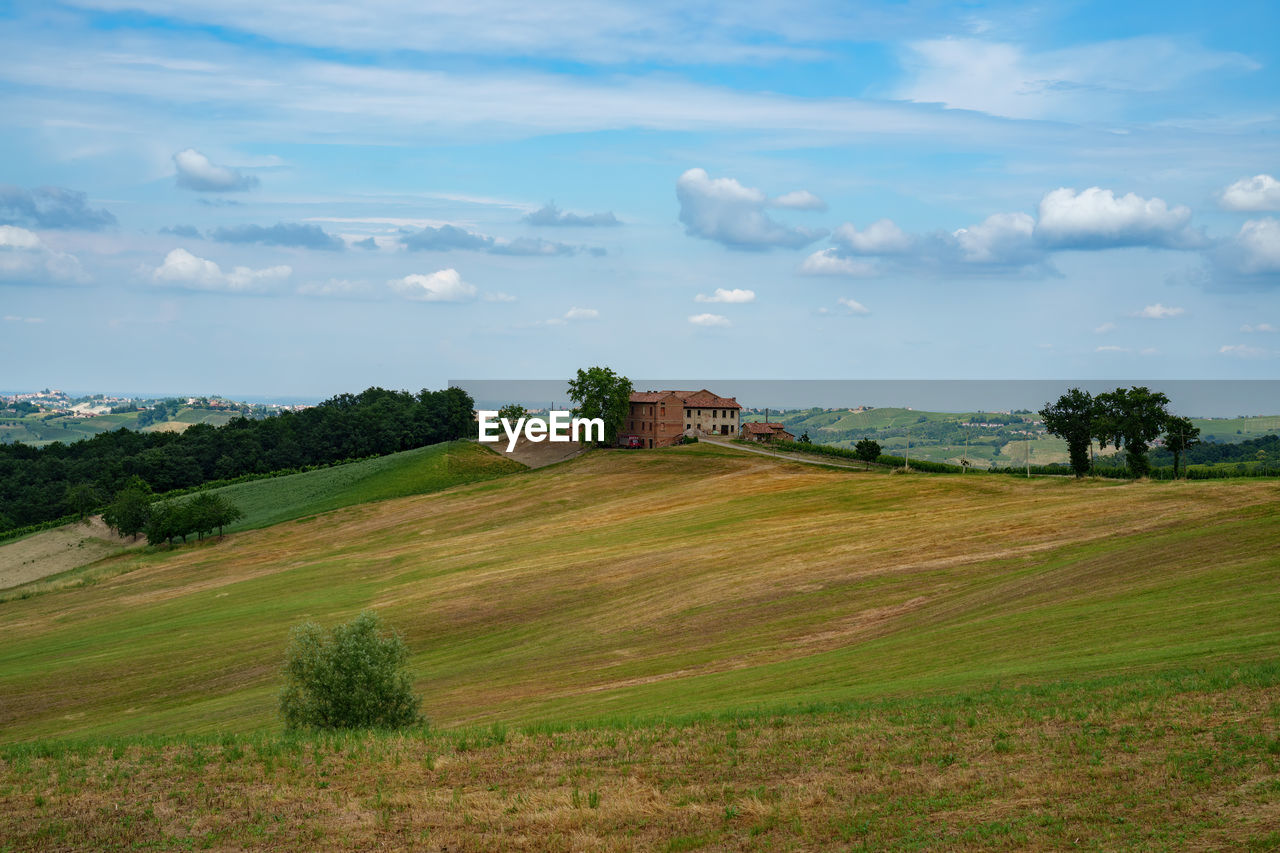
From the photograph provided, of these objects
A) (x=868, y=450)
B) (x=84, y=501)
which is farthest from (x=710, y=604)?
(x=84, y=501)

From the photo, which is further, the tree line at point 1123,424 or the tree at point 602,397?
the tree at point 602,397

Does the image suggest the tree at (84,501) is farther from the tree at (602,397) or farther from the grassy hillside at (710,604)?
the tree at (602,397)

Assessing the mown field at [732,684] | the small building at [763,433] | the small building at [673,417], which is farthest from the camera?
the small building at [673,417]

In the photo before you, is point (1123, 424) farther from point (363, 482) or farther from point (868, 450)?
point (363, 482)

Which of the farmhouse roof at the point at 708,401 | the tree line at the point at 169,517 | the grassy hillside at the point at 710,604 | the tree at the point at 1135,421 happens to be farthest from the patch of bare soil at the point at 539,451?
the tree at the point at 1135,421

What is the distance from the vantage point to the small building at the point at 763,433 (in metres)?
142

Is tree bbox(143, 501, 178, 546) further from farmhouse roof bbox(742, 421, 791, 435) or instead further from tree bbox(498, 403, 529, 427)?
farmhouse roof bbox(742, 421, 791, 435)

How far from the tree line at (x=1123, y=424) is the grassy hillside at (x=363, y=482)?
7499 centimetres

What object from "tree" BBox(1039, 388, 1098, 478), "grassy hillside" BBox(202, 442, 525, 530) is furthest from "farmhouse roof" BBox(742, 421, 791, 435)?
"tree" BBox(1039, 388, 1098, 478)

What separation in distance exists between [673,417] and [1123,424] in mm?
76040

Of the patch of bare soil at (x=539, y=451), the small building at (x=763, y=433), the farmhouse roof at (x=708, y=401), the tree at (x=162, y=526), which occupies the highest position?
the farmhouse roof at (x=708, y=401)

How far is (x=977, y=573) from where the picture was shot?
5131 centimetres

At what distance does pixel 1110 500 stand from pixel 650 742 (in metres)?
51.5

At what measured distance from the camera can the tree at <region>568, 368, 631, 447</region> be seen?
5906 inches
